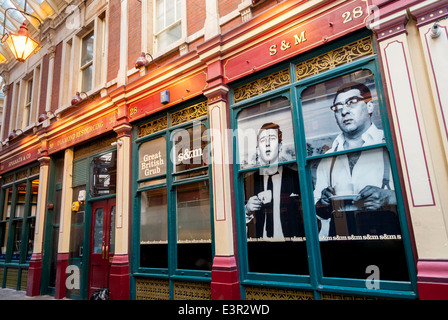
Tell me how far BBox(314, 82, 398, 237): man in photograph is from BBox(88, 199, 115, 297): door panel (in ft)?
17.4

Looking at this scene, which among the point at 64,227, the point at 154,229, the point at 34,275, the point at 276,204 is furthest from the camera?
the point at 34,275

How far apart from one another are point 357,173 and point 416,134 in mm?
866

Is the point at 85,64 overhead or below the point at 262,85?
overhead

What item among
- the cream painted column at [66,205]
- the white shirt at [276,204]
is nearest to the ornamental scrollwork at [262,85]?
the white shirt at [276,204]

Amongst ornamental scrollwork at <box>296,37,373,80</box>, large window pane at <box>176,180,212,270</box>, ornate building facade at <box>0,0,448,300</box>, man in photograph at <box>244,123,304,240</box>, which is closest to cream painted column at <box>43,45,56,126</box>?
ornate building facade at <box>0,0,448,300</box>

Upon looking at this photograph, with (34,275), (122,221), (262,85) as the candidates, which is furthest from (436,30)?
(34,275)

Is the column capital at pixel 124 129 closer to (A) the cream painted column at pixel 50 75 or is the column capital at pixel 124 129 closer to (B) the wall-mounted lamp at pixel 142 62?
(B) the wall-mounted lamp at pixel 142 62

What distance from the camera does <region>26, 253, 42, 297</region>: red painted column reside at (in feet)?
28.8

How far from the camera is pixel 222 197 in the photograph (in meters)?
5.32

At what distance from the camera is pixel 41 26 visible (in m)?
10.9

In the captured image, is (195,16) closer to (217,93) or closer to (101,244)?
(217,93)

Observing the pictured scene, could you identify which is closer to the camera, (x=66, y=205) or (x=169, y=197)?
(x=169, y=197)

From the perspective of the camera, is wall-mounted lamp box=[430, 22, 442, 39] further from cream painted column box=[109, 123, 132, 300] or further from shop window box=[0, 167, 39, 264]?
shop window box=[0, 167, 39, 264]
